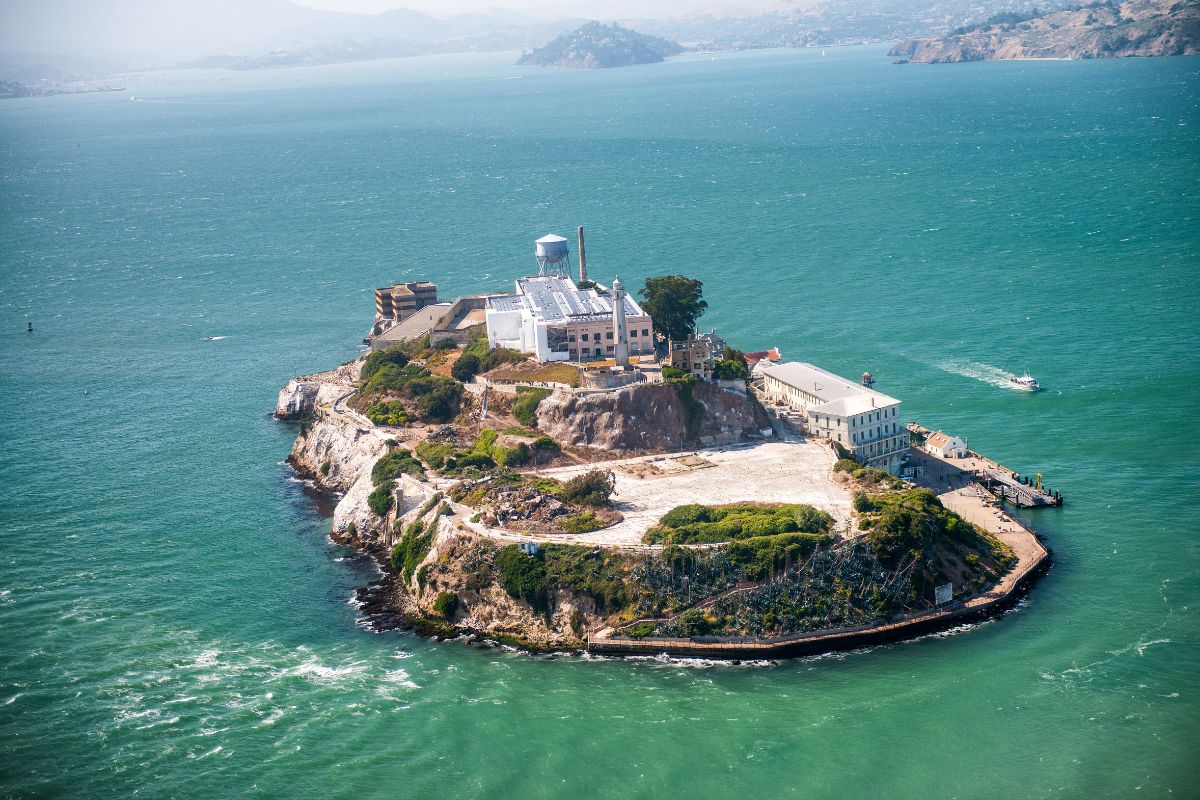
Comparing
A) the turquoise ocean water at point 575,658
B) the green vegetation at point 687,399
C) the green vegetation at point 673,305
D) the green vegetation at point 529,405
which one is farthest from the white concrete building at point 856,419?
the green vegetation at point 529,405

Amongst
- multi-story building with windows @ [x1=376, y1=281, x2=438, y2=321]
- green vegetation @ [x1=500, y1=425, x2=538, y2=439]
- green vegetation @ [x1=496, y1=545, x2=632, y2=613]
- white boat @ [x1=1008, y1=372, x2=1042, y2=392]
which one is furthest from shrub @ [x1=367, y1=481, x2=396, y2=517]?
white boat @ [x1=1008, y1=372, x2=1042, y2=392]

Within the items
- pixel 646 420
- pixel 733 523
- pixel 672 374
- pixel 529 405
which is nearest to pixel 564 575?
pixel 733 523

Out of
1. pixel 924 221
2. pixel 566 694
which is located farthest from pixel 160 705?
pixel 924 221

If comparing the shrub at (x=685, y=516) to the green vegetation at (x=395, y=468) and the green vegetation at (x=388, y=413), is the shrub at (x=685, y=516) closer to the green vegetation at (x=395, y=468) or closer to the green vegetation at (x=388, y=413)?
the green vegetation at (x=395, y=468)

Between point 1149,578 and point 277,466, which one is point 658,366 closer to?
point 277,466

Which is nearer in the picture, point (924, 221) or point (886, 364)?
point (886, 364)

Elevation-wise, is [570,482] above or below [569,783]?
above
